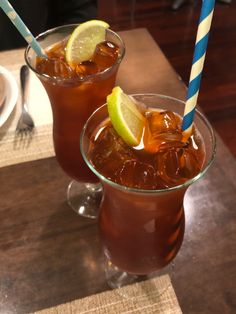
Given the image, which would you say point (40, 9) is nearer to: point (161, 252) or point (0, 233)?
point (0, 233)

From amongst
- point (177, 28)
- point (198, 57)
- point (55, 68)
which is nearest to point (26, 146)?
point (55, 68)

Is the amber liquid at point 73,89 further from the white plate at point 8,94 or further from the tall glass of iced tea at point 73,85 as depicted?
the white plate at point 8,94

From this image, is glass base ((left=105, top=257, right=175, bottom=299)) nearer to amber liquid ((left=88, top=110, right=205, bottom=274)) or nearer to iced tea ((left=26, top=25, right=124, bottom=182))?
amber liquid ((left=88, top=110, right=205, bottom=274))

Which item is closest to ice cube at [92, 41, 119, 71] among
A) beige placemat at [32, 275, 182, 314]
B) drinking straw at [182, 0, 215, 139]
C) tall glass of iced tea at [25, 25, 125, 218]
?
tall glass of iced tea at [25, 25, 125, 218]

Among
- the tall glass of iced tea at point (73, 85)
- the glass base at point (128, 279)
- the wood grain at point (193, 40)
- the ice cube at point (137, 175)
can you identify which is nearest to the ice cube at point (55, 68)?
the tall glass of iced tea at point (73, 85)

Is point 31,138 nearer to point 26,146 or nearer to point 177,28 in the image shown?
point 26,146

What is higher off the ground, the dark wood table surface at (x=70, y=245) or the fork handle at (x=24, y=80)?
the fork handle at (x=24, y=80)
